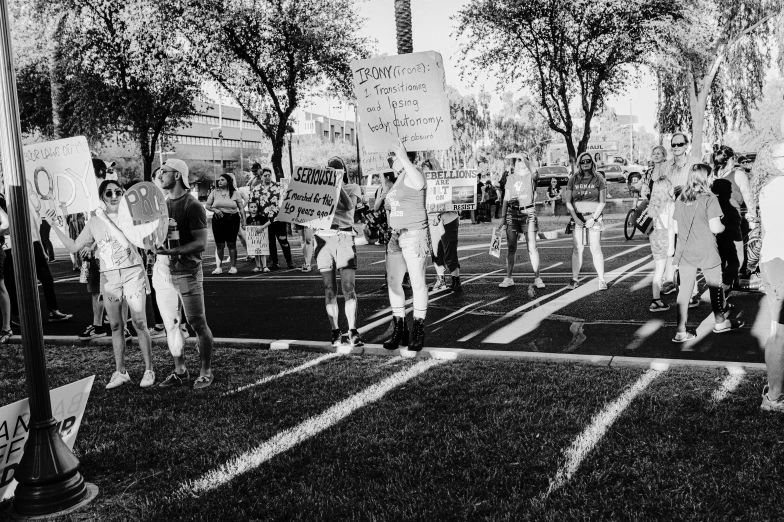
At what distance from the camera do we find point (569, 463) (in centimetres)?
388

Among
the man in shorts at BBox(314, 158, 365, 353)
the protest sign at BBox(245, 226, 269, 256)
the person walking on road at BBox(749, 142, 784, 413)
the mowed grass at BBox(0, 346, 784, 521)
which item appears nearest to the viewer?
the mowed grass at BBox(0, 346, 784, 521)

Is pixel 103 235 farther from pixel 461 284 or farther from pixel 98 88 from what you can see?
pixel 98 88

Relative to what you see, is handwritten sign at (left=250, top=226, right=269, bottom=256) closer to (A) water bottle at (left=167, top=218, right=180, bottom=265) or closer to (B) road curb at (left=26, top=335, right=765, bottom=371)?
(B) road curb at (left=26, top=335, right=765, bottom=371)

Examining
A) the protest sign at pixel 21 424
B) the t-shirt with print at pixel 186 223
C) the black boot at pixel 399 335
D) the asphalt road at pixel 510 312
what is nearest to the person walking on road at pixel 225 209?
the asphalt road at pixel 510 312

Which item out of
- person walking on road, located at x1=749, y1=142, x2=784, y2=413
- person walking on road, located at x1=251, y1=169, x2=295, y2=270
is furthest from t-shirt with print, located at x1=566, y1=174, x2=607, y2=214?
person walking on road, located at x1=251, y1=169, x2=295, y2=270

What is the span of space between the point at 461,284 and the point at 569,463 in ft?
22.2

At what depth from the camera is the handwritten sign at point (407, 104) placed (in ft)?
22.1

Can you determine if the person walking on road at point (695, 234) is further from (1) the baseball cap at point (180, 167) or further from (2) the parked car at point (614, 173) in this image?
(2) the parked car at point (614, 173)

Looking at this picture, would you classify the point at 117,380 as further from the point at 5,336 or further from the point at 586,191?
the point at 586,191

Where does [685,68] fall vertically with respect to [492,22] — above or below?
below

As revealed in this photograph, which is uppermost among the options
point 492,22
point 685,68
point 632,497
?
point 492,22

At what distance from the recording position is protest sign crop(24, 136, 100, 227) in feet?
17.5

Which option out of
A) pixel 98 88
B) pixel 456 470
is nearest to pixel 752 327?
pixel 456 470

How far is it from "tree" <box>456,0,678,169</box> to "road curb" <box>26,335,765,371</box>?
19286mm
